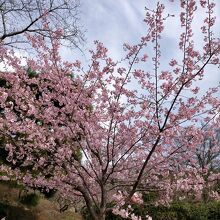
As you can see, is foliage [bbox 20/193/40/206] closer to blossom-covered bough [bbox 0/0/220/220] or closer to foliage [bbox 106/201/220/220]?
foliage [bbox 106/201/220/220]

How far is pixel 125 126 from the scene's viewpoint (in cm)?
586

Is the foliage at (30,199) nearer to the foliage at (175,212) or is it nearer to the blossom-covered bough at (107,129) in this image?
the foliage at (175,212)

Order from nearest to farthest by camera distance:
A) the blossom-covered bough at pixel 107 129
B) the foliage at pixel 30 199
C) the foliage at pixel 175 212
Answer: the blossom-covered bough at pixel 107 129
the foliage at pixel 175 212
the foliage at pixel 30 199

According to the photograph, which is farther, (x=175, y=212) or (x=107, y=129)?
(x=175, y=212)

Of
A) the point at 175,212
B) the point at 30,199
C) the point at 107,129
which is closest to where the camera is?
the point at 107,129

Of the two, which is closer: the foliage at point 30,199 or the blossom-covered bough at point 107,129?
the blossom-covered bough at point 107,129

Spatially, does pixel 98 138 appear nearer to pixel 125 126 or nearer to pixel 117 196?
pixel 125 126

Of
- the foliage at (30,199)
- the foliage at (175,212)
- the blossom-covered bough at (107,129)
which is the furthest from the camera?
the foliage at (30,199)

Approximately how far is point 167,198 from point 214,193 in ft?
2.59

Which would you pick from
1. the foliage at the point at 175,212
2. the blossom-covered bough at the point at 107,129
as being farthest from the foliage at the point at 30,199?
the blossom-covered bough at the point at 107,129

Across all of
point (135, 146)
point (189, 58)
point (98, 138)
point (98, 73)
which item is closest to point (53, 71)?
point (98, 73)

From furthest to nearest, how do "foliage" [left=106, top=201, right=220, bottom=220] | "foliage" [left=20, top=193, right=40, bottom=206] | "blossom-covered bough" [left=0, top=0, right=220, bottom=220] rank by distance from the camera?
1. "foliage" [left=20, top=193, right=40, bottom=206]
2. "foliage" [left=106, top=201, right=220, bottom=220]
3. "blossom-covered bough" [left=0, top=0, right=220, bottom=220]

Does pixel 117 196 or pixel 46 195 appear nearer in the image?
pixel 117 196

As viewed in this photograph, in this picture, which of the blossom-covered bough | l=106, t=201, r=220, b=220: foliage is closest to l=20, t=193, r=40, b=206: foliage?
l=106, t=201, r=220, b=220: foliage
